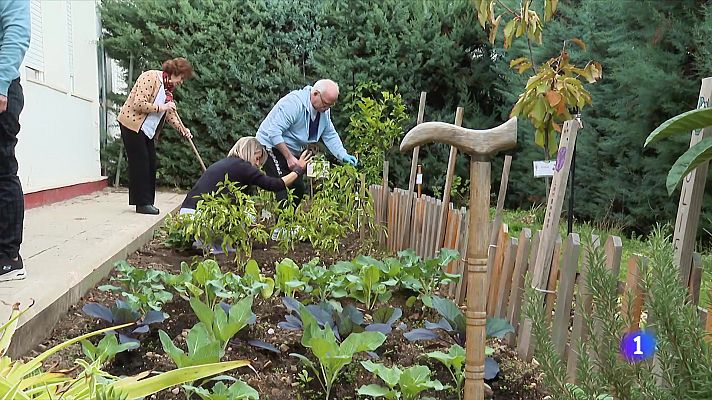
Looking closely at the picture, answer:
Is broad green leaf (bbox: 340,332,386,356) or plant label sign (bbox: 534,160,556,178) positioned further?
plant label sign (bbox: 534,160,556,178)

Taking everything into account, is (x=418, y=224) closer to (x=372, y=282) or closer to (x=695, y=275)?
(x=372, y=282)

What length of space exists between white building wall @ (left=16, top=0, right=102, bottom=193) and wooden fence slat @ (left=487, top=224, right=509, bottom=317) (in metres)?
4.59

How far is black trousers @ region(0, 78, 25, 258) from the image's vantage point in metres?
2.60

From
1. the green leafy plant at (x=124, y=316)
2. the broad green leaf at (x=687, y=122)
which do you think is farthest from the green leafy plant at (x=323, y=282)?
the broad green leaf at (x=687, y=122)

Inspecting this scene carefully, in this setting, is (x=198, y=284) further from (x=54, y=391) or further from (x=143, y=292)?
(x=54, y=391)

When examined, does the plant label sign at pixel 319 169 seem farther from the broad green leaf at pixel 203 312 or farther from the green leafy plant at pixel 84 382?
the green leafy plant at pixel 84 382

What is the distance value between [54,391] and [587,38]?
221 inches

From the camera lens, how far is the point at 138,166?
536cm

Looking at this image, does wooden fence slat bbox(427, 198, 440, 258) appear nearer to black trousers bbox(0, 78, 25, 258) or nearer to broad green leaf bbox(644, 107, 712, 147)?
black trousers bbox(0, 78, 25, 258)

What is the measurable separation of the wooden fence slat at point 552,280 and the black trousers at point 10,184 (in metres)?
2.18

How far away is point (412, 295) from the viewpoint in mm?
2932

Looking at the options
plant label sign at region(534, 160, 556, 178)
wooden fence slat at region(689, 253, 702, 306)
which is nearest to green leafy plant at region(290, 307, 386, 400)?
wooden fence slat at region(689, 253, 702, 306)

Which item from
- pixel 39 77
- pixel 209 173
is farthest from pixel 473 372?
pixel 39 77

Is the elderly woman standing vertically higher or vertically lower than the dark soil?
higher
